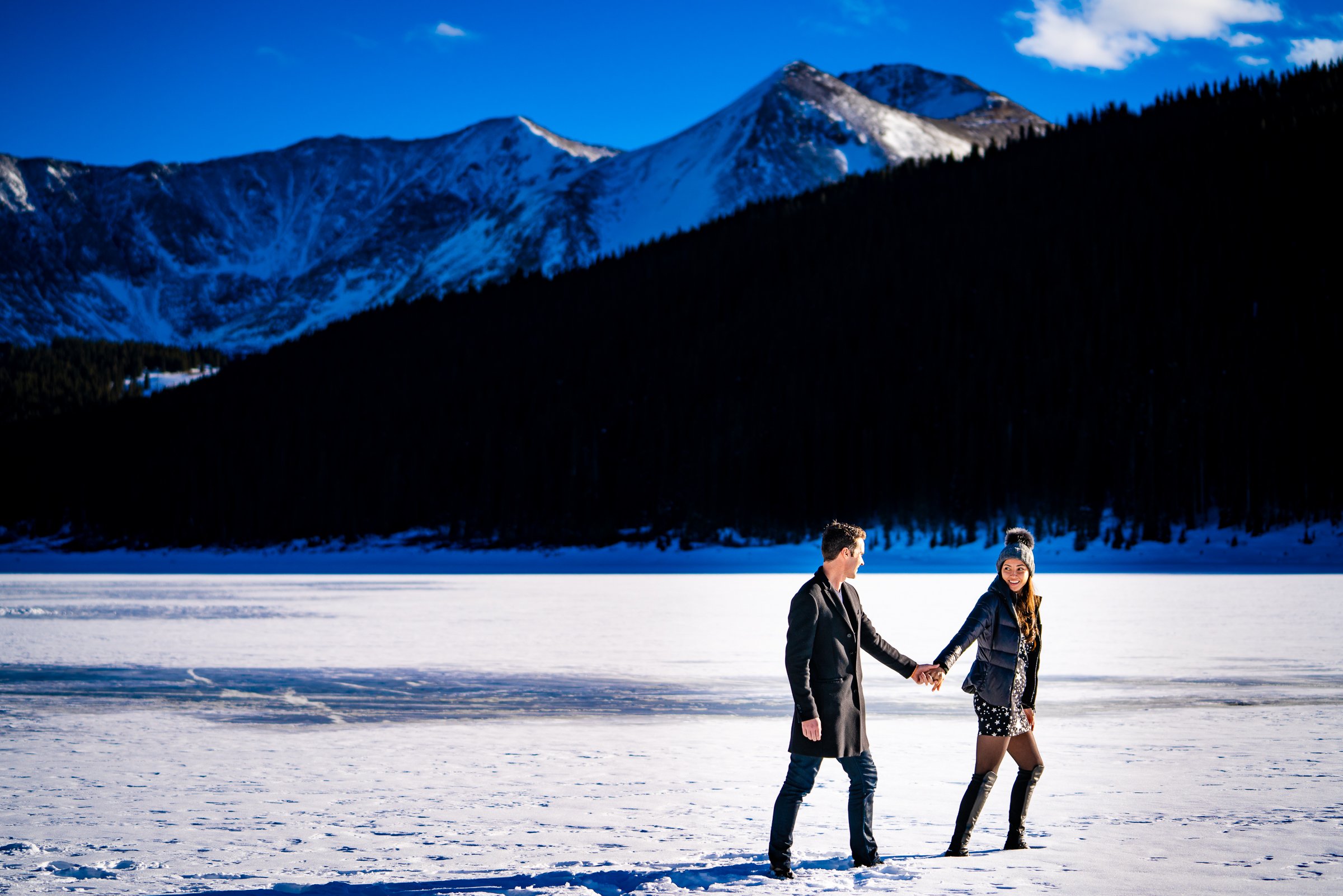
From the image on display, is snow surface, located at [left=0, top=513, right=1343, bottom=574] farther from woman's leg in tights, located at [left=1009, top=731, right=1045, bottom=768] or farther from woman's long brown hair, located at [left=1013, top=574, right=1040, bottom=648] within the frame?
woman's long brown hair, located at [left=1013, top=574, right=1040, bottom=648]

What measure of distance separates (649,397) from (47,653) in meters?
79.9

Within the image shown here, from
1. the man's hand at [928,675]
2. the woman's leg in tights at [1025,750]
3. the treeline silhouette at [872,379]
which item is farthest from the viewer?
the treeline silhouette at [872,379]

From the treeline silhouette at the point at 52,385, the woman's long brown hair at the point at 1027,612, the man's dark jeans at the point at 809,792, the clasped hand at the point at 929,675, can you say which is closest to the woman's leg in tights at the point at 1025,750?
the clasped hand at the point at 929,675

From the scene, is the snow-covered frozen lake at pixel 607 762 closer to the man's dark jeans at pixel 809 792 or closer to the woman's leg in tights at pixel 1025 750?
the man's dark jeans at pixel 809 792

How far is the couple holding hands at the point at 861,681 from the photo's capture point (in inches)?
252

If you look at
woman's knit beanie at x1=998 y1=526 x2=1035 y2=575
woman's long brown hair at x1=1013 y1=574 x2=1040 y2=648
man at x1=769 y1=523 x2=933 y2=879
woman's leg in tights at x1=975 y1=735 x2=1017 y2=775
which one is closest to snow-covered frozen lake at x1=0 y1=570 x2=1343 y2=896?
man at x1=769 y1=523 x2=933 y2=879

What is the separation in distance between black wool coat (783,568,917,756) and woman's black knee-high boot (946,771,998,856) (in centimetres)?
77

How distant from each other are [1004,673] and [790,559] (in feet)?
195

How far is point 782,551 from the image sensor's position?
2734 inches

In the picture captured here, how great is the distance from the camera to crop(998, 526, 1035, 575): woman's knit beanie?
6652 mm

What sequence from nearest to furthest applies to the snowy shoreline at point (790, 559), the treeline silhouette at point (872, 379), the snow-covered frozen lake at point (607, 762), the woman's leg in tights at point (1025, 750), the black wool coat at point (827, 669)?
the black wool coat at point (827, 669), the snow-covered frozen lake at point (607, 762), the woman's leg in tights at point (1025, 750), the snowy shoreline at point (790, 559), the treeline silhouette at point (872, 379)

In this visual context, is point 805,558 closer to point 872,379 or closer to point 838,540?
point 872,379

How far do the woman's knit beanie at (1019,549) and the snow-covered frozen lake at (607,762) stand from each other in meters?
1.63

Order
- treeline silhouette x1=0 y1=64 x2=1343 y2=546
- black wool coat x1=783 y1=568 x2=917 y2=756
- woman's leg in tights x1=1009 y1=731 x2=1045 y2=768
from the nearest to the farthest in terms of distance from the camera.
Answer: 1. black wool coat x1=783 y1=568 x2=917 y2=756
2. woman's leg in tights x1=1009 y1=731 x2=1045 y2=768
3. treeline silhouette x1=0 y1=64 x2=1343 y2=546
